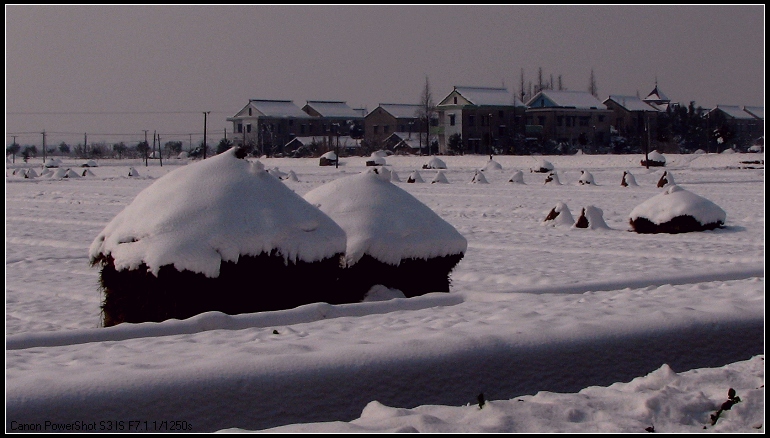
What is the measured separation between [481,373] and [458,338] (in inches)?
15.5

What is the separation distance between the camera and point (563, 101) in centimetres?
8812

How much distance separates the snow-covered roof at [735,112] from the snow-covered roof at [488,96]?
28.5 meters

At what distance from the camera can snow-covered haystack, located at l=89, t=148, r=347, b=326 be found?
8.36m

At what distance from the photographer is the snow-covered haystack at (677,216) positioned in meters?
18.6

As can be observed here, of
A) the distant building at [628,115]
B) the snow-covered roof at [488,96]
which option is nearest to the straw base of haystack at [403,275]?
the snow-covered roof at [488,96]

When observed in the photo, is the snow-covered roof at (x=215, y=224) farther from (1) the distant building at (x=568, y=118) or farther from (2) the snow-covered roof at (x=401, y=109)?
(2) the snow-covered roof at (x=401, y=109)

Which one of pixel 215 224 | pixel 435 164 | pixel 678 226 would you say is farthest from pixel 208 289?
pixel 435 164

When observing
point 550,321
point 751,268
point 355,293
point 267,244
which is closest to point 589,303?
point 550,321

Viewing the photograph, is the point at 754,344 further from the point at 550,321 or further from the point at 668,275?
the point at 668,275

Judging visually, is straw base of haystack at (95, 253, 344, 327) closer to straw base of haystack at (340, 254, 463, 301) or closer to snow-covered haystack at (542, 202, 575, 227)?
straw base of haystack at (340, 254, 463, 301)

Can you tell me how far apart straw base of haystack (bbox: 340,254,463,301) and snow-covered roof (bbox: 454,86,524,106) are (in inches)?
3021

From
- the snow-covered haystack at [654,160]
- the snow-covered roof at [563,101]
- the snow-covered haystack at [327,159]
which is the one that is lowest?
the snow-covered haystack at [654,160]

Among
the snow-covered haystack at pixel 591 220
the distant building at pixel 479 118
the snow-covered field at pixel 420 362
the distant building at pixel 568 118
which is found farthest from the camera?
the distant building at pixel 568 118

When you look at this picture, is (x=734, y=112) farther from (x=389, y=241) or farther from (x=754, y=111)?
(x=389, y=241)
